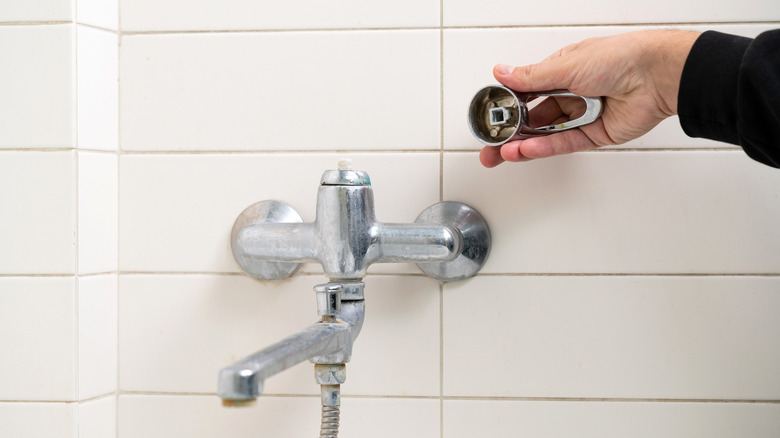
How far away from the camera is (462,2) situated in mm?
755

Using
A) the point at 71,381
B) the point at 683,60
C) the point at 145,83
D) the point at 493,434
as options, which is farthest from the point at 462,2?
the point at 71,381

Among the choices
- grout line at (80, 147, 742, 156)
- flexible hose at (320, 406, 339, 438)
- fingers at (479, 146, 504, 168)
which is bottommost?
flexible hose at (320, 406, 339, 438)

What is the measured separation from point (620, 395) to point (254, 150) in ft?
1.59

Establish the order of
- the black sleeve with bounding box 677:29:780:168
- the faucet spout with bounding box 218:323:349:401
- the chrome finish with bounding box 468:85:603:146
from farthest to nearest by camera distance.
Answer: the chrome finish with bounding box 468:85:603:146
the black sleeve with bounding box 677:29:780:168
the faucet spout with bounding box 218:323:349:401

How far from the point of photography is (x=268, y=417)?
777mm

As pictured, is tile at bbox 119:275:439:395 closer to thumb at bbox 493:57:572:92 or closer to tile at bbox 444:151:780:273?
tile at bbox 444:151:780:273

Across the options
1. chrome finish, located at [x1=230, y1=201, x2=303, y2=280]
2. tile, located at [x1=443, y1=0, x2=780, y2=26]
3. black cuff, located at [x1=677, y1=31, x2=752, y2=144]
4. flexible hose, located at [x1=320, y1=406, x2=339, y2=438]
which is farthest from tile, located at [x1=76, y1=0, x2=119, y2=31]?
black cuff, located at [x1=677, y1=31, x2=752, y2=144]

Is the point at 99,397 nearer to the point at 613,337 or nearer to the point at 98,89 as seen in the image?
the point at 98,89

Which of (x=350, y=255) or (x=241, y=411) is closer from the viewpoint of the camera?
(x=350, y=255)

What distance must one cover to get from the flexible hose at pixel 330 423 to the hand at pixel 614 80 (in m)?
0.30

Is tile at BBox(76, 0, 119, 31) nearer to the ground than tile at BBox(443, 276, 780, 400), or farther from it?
farther from it

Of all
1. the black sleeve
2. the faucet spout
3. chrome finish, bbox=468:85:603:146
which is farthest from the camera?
chrome finish, bbox=468:85:603:146

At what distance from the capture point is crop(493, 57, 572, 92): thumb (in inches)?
25.5

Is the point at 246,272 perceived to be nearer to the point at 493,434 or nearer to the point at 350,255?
the point at 350,255
